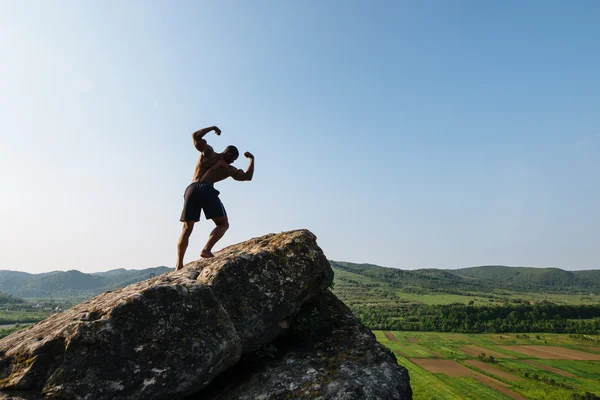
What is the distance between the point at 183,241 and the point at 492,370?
4315 inches

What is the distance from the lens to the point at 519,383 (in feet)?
264

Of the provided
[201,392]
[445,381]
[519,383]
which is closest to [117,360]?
[201,392]

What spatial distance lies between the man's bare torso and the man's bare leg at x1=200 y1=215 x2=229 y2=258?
110cm

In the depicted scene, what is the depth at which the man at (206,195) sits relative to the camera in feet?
28.6

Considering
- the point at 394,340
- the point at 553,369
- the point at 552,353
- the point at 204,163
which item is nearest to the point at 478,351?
the point at 553,369

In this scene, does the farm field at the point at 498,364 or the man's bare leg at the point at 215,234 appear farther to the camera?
the farm field at the point at 498,364

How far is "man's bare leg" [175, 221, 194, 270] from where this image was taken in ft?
29.0

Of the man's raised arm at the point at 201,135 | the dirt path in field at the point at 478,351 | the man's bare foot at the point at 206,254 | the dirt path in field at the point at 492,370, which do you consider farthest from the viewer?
the dirt path in field at the point at 478,351

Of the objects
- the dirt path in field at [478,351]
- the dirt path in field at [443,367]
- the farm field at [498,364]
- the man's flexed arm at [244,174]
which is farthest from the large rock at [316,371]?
the dirt path in field at [478,351]

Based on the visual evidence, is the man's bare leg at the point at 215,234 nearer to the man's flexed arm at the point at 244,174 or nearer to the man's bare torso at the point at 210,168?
the man's bare torso at the point at 210,168

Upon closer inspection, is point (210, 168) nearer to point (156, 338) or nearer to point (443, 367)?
point (156, 338)

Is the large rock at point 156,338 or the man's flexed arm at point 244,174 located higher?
the man's flexed arm at point 244,174

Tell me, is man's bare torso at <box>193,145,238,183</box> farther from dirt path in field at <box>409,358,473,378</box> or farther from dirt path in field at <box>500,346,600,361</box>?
dirt path in field at <box>500,346,600,361</box>

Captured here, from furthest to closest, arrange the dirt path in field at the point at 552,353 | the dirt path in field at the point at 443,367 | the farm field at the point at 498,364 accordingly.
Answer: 1. the dirt path in field at the point at 552,353
2. the dirt path in field at the point at 443,367
3. the farm field at the point at 498,364
